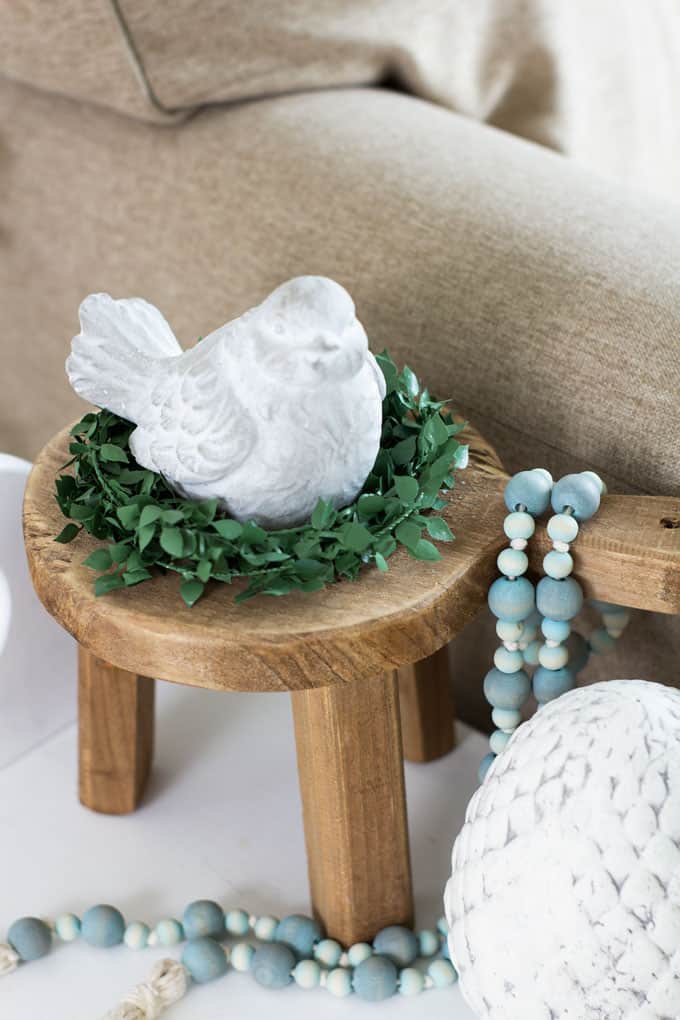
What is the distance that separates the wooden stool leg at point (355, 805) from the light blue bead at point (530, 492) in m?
0.13

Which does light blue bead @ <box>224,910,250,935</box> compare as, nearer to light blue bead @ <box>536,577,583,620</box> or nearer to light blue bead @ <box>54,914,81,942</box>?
light blue bead @ <box>54,914,81,942</box>

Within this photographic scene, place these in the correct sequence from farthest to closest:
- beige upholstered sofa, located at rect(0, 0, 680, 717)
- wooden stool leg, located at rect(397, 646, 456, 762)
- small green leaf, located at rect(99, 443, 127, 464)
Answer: wooden stool leg, located at rect(397, 646, 456, 762), beige upholstered sofa, located at rect(0, 0, 680, 717), small green leaf, located at rect(99, 443, 127, 464)

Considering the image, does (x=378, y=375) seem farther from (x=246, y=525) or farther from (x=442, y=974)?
(x=442, y=974)

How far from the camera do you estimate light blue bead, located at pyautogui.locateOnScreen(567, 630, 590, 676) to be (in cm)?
75

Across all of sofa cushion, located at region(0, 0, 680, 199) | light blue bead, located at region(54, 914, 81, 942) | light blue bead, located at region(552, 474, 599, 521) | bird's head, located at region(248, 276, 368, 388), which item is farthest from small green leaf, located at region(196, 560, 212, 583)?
sofa cushion, located at region(0, 0, 680, 199)

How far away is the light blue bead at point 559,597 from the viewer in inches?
25.6

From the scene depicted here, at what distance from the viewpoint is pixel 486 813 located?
24.2 inches

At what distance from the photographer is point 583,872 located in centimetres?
56

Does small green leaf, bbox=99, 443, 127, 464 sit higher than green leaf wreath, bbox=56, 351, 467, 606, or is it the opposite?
small green leaf, bbox=99, 443, 127, 464

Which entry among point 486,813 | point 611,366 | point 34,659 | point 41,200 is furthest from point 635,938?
point 41,200

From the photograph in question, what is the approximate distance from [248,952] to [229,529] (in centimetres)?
31

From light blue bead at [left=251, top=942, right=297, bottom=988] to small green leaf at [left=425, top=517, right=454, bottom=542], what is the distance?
0.30 m

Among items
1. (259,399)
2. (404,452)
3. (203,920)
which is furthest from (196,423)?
(203,920)

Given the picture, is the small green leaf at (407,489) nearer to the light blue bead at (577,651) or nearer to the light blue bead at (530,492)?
the light blue bead at (530,492)
